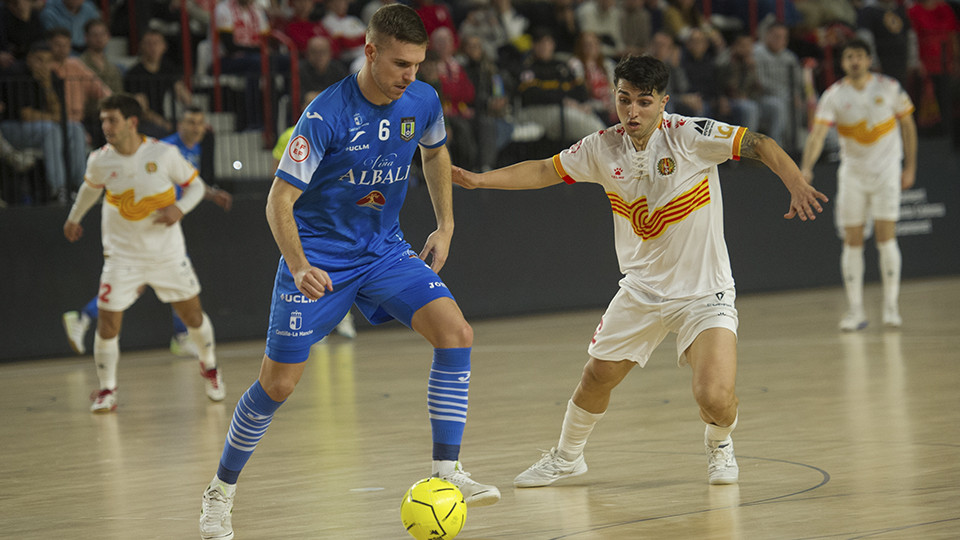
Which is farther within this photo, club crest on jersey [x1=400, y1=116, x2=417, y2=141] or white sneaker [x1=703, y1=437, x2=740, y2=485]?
white sneaker [x1=703, y1=437, x2=740, y2=485]

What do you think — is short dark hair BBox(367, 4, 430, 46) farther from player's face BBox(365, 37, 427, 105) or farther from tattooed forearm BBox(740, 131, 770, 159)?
tattooed forearm BBox(740, 131, 770, 159)

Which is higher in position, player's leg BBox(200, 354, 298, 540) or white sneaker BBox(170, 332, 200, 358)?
player's leg BBox(200, 354, 298, 540)

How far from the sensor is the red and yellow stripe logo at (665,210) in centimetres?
574

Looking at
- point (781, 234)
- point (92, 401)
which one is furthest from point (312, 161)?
point (781, 234)

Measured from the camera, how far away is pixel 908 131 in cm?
1180

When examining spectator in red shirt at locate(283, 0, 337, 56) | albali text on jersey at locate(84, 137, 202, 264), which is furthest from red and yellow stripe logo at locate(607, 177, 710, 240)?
spectator in red shirt at locate(283, 0, 337, 56)

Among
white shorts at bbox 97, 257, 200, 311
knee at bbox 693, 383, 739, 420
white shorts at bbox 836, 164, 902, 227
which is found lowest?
knee at bbox 693, 383, 739, 420

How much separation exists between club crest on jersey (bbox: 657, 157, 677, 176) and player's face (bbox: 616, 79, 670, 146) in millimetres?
171

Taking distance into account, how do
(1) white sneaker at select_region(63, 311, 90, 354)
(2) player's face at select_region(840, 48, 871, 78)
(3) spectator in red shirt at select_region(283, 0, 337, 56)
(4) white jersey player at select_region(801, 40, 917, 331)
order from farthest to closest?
(3) spectator in red shirt at select_region(283, 0, 337, 56) → (4) white jersey player at select_region(801, 40, 917, 331) → (2) player's face at select_region(840, 48, 871, 78) → (1) white sneaker at select_region(63, 311, 90, 354)

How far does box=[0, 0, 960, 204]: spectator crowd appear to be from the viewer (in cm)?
1232

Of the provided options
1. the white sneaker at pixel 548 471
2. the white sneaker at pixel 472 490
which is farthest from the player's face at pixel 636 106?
the white sneaker at pixel 472 490

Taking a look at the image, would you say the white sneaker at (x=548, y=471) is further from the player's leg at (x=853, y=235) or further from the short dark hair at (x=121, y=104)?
the player's leg at (x=853, y=235)

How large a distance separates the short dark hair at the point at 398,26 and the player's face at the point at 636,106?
1.05 m

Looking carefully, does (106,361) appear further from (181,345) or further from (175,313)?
(181,345)
